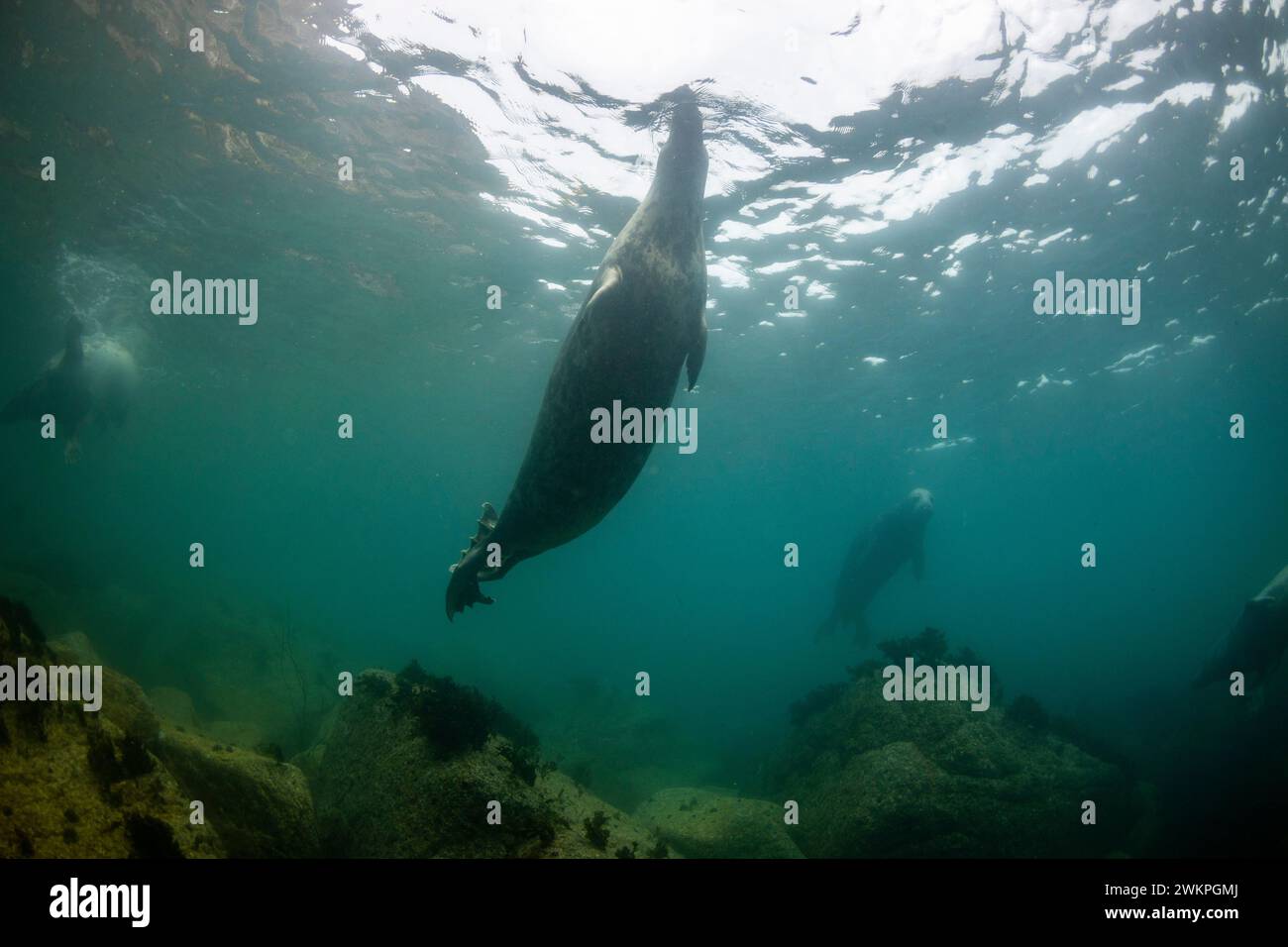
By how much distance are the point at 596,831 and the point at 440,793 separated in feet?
4.50

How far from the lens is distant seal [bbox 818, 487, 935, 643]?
48.6 ft

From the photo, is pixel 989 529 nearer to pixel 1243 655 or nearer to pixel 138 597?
pixel 1243 655

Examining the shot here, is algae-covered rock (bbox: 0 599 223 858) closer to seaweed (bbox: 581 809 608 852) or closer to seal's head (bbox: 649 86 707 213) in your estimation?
seaweed (bbox: 581 809 608 852)

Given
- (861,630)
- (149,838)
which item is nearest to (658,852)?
(149,838)

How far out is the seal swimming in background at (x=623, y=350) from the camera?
13.6 feet

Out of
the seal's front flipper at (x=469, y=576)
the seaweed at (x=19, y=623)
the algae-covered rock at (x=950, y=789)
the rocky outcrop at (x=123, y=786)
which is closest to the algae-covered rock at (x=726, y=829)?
the algae-covered rock at (x=950, y=789)

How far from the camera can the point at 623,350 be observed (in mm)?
4172

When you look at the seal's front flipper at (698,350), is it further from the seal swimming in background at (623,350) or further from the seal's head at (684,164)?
the seal's head at (684,164)

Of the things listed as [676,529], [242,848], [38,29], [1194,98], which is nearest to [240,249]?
[38,29]

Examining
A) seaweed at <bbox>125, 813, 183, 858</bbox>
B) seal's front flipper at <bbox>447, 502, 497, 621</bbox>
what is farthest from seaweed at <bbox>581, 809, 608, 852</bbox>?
seaweed at <bbox>125, 813, 183, 858</bbox>

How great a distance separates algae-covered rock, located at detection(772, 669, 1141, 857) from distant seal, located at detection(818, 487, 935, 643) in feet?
20.7

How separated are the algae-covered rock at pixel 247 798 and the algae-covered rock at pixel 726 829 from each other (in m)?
4.37

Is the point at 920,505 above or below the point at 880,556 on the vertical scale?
above

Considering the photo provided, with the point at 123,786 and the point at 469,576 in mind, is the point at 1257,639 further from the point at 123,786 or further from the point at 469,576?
the point at 123,786
